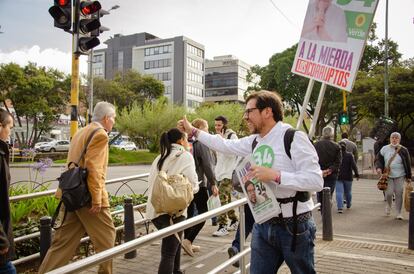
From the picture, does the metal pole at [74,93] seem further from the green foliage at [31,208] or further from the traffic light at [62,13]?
the green foliage at [31,208]

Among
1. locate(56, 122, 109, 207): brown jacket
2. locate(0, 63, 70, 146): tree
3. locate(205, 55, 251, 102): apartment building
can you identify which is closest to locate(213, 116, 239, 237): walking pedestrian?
locate(56, 122, 109, 207): brown jacket

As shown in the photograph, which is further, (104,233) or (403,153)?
(403,153)

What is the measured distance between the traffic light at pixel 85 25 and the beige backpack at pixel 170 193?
336 cm

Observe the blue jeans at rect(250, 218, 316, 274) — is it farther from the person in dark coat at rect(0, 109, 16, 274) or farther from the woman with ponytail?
the person in dark coat at rect(0, 109, 16, 274)

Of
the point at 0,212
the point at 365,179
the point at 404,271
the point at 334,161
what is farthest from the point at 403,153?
the point at 365,179

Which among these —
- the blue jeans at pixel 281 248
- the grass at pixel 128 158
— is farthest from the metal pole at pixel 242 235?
the grass at pixel 128 158

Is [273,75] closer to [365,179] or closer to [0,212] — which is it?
[365,179]

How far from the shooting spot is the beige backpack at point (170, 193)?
4090mm

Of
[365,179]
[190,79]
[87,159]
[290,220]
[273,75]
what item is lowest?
[365,179]

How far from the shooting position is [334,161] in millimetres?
8398

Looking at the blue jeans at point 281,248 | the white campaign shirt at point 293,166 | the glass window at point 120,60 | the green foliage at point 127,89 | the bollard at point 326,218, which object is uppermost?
the glass window at point 120,60

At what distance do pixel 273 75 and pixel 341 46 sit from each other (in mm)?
36151

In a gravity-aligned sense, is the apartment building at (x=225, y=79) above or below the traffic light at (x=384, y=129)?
above

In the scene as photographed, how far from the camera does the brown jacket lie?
3.76 metres
